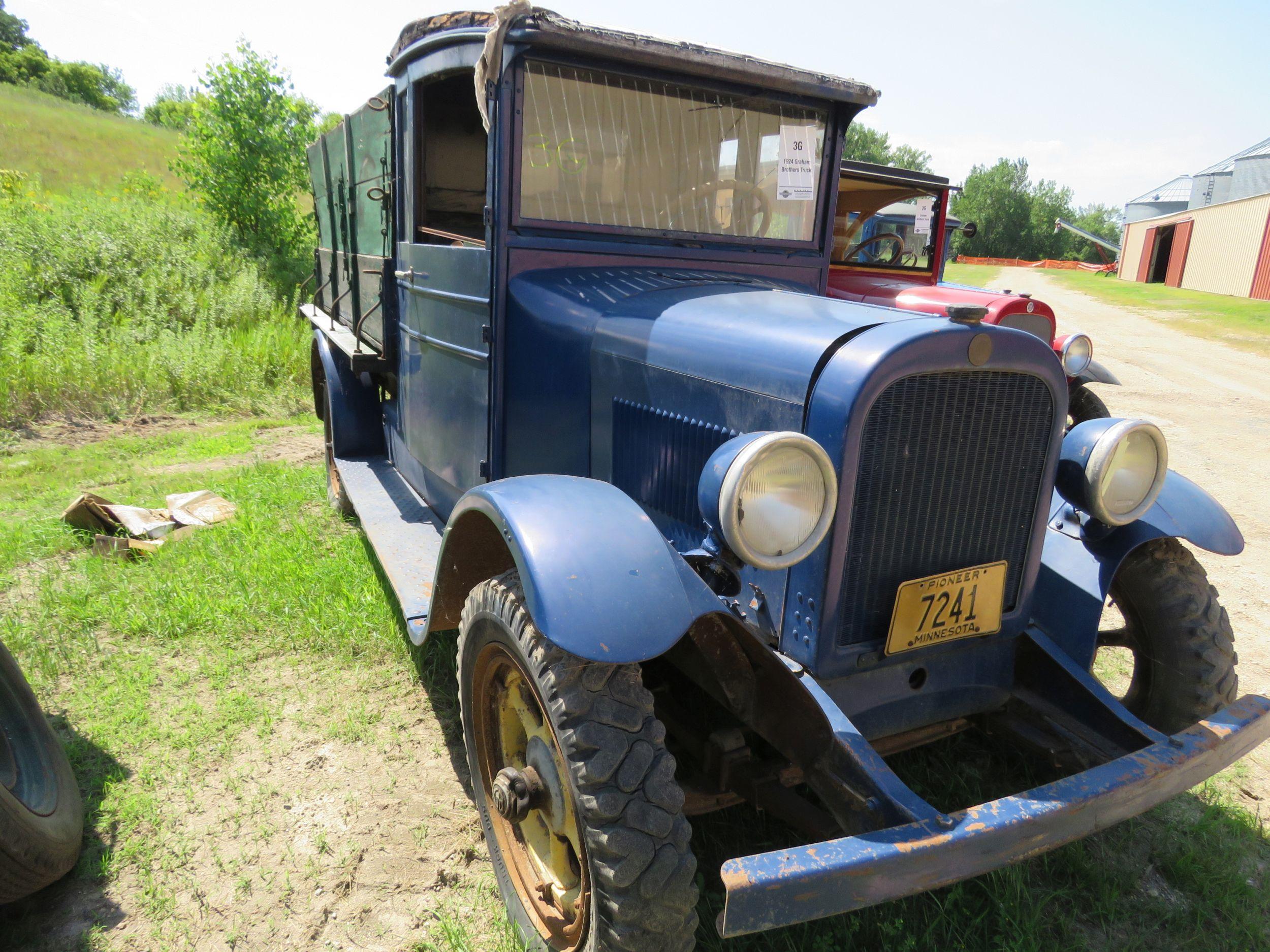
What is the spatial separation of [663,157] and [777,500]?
1641 mm

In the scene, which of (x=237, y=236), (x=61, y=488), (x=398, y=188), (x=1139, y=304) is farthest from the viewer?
(x=1139, y=304)

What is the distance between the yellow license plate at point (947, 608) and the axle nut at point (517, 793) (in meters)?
0.92

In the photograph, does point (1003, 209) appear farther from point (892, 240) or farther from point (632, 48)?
point (632, 48)

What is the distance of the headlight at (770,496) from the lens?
1707mm

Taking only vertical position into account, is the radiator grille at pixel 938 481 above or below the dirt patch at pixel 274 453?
above

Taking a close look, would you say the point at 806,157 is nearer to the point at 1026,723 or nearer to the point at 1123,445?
the point at 1123,445

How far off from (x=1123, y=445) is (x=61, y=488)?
238 inches

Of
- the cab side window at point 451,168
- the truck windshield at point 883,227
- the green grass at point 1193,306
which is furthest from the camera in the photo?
the green grass at point 1193,306

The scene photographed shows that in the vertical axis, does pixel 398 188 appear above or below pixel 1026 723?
above

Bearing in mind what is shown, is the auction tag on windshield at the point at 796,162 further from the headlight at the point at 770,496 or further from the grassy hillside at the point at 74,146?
the grassy hillside at the point at 74,146

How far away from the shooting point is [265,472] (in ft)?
18.8


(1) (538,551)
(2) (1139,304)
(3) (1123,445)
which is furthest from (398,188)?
(2) (1139,304)

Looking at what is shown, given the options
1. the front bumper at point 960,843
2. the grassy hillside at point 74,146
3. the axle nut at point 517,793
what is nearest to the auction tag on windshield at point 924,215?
the front bumper at point 960,843

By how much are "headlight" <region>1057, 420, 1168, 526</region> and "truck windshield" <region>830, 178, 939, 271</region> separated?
4.70 m
